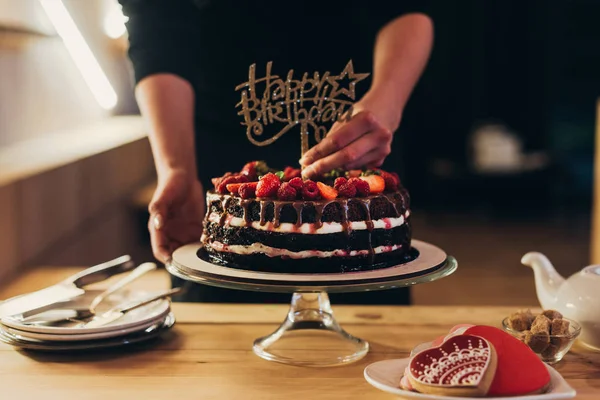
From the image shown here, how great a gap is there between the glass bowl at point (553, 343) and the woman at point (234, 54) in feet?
2.73

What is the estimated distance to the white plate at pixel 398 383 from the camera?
1.12 m

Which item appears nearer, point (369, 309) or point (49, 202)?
point (369, 309)

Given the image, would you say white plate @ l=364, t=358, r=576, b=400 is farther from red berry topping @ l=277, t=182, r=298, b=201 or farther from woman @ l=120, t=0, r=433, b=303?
woman @ l=120, t=0, r=433, b=303

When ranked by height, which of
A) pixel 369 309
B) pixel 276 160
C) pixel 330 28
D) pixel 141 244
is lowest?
pixel 141 244

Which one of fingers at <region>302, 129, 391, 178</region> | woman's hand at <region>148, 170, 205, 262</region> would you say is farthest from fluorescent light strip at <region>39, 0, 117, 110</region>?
fingers at <region>302, 129, 391, 178</region>

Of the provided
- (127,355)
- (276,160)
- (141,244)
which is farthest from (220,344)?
(141,244)

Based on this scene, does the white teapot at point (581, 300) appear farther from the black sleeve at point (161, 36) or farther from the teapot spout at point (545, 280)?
the black sleeve at point (161, 36)

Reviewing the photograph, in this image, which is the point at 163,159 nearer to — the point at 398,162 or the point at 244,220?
the point at 244,220

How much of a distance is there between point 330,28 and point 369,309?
901 millimetres

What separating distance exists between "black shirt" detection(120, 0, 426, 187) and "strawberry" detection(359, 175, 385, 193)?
68 cm

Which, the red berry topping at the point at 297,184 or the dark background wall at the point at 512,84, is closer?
the red berry topping at the point at 297,184

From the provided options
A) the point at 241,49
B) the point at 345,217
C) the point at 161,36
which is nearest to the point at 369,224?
→ the point at 345,217

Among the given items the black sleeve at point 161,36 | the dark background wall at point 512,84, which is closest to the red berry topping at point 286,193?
the black sleeve at point 161,36

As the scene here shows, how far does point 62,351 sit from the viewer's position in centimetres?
146
